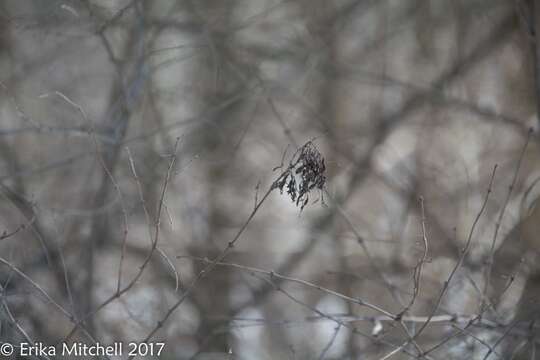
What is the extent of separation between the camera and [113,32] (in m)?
3.33

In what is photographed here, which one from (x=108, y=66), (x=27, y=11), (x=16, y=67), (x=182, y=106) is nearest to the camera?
(x=27, y=11)

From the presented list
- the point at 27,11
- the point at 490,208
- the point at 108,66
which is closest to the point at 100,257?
the point at 108,66

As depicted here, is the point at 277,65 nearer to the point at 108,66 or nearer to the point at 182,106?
the point at 182,106

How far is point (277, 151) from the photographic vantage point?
3.75 m

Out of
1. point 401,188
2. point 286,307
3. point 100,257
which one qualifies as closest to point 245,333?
point 286,307

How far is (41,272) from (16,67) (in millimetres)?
1060

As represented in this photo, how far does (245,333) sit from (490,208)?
1.31 m

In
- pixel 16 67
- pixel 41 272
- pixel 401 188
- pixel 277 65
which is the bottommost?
pixel 41 272

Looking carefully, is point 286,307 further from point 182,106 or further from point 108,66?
point 108,66

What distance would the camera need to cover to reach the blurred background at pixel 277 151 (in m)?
3.08

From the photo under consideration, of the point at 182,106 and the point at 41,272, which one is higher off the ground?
the point at 182,106

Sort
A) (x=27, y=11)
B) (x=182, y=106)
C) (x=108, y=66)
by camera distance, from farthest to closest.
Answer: (x=182, y=106) → (x=108, y=66) → (x=27, y=11)

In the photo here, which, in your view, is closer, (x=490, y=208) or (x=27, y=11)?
(x=27, y=11)

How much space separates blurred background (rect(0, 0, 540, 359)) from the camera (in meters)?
3.08
